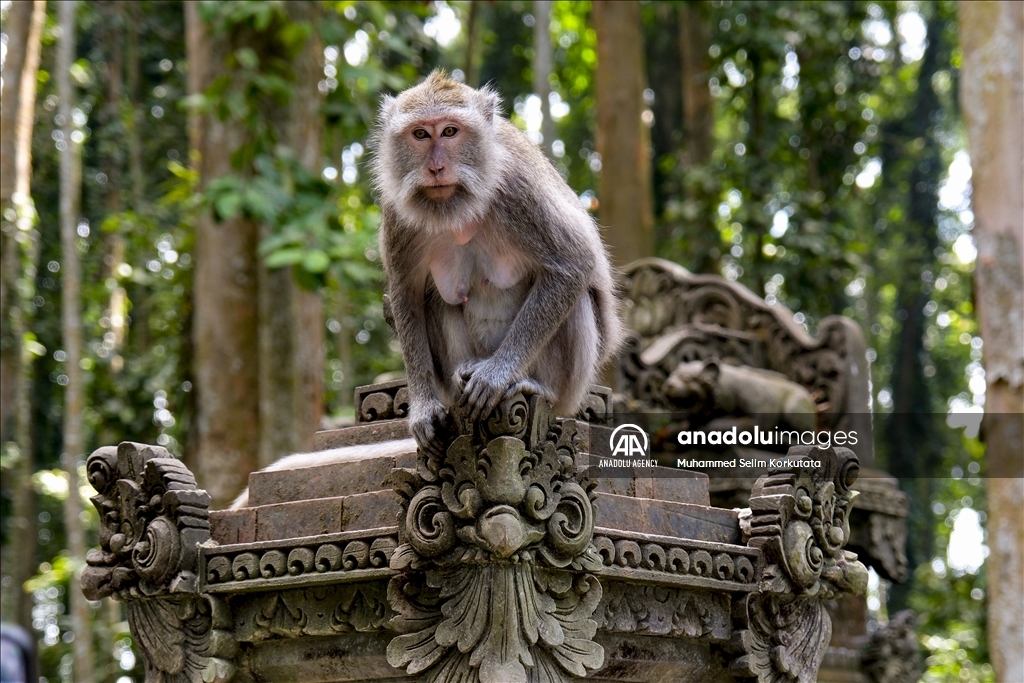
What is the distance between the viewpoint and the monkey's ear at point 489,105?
449 cm

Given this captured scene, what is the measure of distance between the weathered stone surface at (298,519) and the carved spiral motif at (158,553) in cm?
29

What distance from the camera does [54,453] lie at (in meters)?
15.9

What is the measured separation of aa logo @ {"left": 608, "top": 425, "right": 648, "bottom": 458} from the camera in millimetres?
4617

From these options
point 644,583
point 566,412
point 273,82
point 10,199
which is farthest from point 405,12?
point 644,583

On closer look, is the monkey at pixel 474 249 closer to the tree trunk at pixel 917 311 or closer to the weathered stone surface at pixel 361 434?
the weathered stone surface at pixel 361 434

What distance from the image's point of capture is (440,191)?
430cm

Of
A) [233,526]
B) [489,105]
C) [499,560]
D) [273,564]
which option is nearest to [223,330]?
[233,526]

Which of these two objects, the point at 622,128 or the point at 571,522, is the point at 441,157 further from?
the point at 622,128

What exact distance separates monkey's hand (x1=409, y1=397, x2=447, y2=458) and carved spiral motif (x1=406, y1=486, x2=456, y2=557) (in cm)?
15

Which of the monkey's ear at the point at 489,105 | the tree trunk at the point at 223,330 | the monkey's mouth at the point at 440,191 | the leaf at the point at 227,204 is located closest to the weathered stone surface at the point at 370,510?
the monkey's mouth at the point at 440,191

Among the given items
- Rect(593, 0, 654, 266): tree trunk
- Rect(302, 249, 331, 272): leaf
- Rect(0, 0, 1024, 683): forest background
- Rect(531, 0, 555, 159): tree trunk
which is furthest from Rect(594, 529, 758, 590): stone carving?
Rect(531, 0, 555, 159): tree trunk

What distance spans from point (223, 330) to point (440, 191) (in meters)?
4.91

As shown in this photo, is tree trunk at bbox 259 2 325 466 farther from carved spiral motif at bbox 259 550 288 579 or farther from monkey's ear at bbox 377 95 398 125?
carved spiral motif at bbox 259 550 288 579

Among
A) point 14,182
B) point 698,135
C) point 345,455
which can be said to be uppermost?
point 698,135
